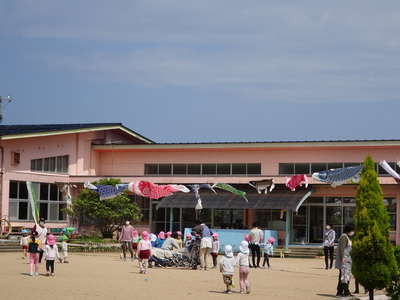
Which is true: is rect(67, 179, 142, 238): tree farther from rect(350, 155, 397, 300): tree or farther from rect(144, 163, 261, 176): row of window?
rect(350, 155, 397, 300): tree

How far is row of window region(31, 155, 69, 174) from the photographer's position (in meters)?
38.4

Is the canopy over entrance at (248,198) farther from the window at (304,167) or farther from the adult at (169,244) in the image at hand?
the adult at (169,244)

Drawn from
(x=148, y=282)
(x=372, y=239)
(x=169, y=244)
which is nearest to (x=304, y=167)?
(x=169, y=244)

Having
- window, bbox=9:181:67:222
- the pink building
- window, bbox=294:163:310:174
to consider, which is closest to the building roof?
the pink building

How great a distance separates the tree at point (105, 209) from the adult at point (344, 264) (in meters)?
20.9

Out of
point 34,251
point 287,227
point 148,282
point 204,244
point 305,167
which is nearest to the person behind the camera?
point 148,282

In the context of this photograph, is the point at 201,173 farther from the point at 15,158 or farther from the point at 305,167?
the point at 15,158

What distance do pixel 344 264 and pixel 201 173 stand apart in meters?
23.3

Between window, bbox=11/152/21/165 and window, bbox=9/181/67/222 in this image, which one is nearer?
window, bbox=11/152/21/165

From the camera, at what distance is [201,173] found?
40.1m

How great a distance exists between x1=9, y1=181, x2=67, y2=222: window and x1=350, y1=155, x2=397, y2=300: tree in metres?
24.5

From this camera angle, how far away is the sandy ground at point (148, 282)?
16.3 m

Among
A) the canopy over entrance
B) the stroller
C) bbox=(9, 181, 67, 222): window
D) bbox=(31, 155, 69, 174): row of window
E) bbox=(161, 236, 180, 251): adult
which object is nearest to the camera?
the stroller

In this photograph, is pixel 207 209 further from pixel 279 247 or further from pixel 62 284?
pixel 62 284
